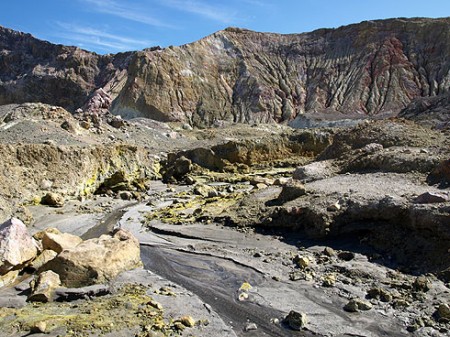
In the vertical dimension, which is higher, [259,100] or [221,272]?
[259,100]

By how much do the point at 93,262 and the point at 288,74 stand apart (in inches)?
3021

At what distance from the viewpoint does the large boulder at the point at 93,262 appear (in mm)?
10023

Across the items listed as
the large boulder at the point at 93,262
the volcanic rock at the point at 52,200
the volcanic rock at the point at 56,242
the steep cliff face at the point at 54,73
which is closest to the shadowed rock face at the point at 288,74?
the steep cliff face at the point at 54,73

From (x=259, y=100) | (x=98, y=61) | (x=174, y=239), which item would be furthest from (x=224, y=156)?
(x=98, y=61)

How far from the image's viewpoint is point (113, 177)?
24875 millimetres

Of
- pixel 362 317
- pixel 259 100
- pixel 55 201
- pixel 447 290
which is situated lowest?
pixel 55 201

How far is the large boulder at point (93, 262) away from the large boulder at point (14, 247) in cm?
75

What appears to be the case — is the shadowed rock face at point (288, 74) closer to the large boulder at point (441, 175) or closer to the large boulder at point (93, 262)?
the large boulder at point (441, 175)

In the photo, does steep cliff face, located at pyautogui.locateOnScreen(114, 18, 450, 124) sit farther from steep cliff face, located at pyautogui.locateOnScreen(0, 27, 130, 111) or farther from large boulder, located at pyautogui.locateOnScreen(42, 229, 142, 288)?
large boulder, located at pyautogui.locateOnScreen(42, 229, 142, 288)

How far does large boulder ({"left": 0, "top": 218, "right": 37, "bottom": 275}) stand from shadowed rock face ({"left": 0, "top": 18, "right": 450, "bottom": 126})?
2471 inches

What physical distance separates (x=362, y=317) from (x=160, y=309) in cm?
396

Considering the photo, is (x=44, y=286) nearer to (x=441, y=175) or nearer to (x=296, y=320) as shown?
(x=296, y=320)

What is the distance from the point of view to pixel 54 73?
10100cm

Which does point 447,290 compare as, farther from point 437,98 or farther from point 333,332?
point 437,98
